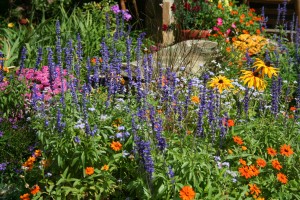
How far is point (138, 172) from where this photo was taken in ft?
12.2

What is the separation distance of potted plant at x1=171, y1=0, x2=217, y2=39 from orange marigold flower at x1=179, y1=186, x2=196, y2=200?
5.00 meters

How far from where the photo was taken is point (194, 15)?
324 inches

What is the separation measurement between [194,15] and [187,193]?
536 centimetres

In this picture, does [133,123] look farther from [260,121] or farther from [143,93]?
[260,121]

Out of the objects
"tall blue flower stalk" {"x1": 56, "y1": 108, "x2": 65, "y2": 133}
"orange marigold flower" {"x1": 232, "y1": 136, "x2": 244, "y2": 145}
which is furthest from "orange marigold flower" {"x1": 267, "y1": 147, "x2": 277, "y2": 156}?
→ "tall blue flower stalk" {"x1": 56, "y1": 108, "x2": 65, "y2": 133}

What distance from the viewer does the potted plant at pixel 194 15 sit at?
8.11m

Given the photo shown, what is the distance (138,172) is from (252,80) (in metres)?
1.12

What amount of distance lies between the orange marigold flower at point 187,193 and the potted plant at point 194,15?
5.00 meters

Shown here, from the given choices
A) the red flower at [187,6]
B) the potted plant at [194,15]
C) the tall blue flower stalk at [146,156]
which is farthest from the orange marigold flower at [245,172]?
the red flower at [187,6]

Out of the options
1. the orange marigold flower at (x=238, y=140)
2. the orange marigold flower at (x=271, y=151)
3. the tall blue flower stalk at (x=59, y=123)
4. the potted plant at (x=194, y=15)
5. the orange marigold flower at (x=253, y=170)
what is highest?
the potted plant at (x=194, y=15)

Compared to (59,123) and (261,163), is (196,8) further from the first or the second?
(59,123)

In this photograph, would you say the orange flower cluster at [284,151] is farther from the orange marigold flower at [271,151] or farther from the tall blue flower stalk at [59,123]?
the tall blue flower stalk at [59,123]

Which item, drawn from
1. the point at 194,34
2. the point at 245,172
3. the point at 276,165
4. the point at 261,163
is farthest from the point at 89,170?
the point at 194,34

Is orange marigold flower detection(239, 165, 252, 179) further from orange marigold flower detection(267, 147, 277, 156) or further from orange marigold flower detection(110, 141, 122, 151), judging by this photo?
orange marigold flower detection(110, 141, 122, 151)
